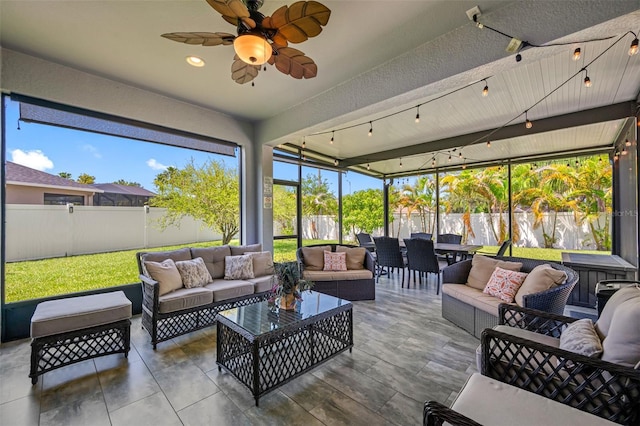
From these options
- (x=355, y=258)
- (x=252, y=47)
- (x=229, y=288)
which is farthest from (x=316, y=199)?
(x=252, y=47)

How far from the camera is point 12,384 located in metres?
2.22

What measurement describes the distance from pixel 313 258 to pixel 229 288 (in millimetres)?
1604

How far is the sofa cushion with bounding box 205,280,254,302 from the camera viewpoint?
3.36 meters

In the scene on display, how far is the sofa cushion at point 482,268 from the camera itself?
3.31 metres

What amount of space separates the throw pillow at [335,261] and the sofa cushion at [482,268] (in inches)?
74.5

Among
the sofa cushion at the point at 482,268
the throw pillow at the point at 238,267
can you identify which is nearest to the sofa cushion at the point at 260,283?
the throw pillow at the point at 238,267

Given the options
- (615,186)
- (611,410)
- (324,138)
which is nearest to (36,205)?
(324,138)

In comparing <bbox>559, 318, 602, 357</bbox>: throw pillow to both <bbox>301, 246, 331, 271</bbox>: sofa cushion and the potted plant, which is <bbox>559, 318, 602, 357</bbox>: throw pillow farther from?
<bbox>301, 246, 331, 271</bbox>: sofa cushion

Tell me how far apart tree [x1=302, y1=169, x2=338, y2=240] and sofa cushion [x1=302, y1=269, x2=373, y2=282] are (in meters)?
2.19

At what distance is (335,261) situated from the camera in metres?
4.54

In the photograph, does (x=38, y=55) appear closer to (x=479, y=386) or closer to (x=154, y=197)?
(x=154, y=197)

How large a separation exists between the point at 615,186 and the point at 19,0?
8.85 metres

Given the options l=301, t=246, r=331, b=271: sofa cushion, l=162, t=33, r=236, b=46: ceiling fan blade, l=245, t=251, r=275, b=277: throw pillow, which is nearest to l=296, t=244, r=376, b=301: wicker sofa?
l=301, t=246, r=331, b=271: sofa cushion

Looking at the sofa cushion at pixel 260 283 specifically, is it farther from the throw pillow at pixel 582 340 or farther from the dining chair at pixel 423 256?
the throw pillow at pixel 582 340
